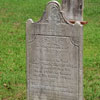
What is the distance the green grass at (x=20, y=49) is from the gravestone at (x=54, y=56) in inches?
39.5

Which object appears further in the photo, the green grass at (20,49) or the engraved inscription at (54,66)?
the green grass at (20,49)

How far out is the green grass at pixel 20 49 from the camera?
7.64 meters

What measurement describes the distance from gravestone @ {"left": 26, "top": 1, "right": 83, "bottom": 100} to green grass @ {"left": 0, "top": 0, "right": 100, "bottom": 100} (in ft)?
3.29

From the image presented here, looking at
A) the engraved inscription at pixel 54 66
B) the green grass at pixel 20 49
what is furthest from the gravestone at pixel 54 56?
the green grass at pixel 20 49

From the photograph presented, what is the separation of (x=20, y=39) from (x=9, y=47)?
1244 mm

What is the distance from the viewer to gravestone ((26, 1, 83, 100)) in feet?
19.6

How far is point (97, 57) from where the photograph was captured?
389 inches

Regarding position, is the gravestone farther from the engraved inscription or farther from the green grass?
the green grass

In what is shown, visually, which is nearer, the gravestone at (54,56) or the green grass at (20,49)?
the gravestone at (54,56)

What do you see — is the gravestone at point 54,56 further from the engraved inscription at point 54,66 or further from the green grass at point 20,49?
the green grass at point 20,49

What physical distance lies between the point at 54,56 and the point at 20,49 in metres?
4.72

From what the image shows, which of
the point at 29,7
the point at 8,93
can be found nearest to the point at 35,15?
the point at 29,7

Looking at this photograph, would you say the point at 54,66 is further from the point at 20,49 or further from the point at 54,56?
the point at 20,49

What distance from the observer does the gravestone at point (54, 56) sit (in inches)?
236
